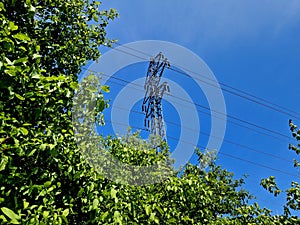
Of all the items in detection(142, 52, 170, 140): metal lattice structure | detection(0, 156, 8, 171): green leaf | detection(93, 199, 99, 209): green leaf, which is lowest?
detection(0, 156, 8, 171): green leaf

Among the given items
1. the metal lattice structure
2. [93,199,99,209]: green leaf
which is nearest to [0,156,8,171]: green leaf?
[93,199,99,209]: green leaf

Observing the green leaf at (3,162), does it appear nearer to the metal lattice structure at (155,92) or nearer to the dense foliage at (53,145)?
the dense foliage at (53,145)

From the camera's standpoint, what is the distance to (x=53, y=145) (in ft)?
9.59

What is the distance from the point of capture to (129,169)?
5879 mm

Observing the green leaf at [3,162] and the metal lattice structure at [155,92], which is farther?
the metal lattice structure at [155,92]

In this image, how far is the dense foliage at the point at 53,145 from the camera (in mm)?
2828

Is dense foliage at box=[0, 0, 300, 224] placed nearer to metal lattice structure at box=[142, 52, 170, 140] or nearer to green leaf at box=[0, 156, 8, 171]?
green leaf at box=[0, 156, 8, 171]

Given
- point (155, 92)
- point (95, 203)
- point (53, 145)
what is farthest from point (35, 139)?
point (155, 92)

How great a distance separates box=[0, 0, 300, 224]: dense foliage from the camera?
111 inches

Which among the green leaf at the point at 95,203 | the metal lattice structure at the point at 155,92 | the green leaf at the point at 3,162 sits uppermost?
the metal lattice structure at the point at 155,92

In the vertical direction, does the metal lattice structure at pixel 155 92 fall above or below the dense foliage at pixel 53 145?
above

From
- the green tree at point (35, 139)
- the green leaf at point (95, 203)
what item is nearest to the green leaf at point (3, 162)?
the green tree at point (35, 139)

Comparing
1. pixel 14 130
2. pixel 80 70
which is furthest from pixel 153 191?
pixel 14 130

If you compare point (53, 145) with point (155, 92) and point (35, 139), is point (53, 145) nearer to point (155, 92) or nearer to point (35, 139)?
point (35, 139)
